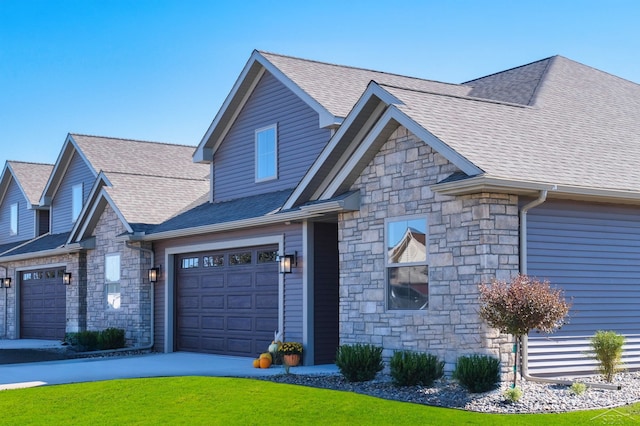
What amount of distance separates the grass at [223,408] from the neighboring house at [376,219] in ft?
7.40

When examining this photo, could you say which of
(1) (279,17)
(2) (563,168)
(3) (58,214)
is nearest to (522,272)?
(2) (563,168)

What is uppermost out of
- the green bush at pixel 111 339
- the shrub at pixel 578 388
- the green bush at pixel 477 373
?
the green bush at pixel 477 373

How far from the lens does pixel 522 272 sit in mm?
13227

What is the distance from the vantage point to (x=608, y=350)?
43.5 ft

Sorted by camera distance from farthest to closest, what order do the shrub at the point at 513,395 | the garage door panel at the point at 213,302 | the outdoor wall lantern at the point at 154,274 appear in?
1. the outdoor wall lantern at the point at 154,274
2. the garage door panel at the point at 213,302
3. the shrub at the point at 513,395

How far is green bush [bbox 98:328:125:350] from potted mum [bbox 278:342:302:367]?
7.07 m

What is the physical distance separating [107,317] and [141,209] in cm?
318

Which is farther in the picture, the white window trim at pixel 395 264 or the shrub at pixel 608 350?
the white window trim at pixel 395 264

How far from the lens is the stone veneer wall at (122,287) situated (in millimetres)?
22641

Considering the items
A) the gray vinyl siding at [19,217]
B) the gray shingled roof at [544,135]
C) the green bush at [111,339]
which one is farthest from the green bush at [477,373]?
the gray vinyl siding at [19,217]

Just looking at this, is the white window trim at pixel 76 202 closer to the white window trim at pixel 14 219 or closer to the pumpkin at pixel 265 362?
the white window trim at pixel 14 219

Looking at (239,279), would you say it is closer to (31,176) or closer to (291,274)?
(291,274)

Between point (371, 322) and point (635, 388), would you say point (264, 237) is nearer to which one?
point (371, 322)

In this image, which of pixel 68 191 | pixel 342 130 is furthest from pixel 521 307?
pixel 68 191
